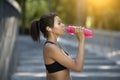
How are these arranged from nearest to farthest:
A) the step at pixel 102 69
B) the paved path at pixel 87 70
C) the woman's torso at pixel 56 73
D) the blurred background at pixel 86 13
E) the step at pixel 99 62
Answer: the woman's torso at pixel 56 73 → the paved path at pixel 87 70 → the step at pixel 102 69 → the step at pixel 99 62 → the blurred background at pixel 86 13

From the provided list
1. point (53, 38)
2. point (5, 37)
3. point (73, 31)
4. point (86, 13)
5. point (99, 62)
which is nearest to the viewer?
point (73, 31)

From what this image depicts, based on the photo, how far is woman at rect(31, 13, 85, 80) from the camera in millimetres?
5180

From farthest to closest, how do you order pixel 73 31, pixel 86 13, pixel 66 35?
1. pixel 86 13
2. pixel 66 35
3. pixel 73 31

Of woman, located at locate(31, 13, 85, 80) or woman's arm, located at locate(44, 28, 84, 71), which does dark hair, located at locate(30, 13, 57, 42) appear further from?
woman's arm, located at locate(44, 28, 84, 71)

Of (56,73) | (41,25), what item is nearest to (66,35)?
(41,25)

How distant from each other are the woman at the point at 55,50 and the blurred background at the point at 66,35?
3.51 meters

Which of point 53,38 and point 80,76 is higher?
point 53,38

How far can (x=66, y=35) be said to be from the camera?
3638cm

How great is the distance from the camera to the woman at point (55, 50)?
5.18 metres

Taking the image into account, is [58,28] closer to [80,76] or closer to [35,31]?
[35,31]

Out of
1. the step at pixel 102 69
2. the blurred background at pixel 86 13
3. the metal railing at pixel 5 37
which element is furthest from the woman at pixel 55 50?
the blurred background at pixel 86 13

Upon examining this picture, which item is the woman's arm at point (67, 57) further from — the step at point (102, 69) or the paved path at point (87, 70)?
the step at point (102, 69)

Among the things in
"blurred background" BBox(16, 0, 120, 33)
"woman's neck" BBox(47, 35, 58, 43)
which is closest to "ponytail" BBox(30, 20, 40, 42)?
"woman's neck" BBox(47, 35, 58, 43)

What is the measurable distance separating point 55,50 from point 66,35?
102 feet
